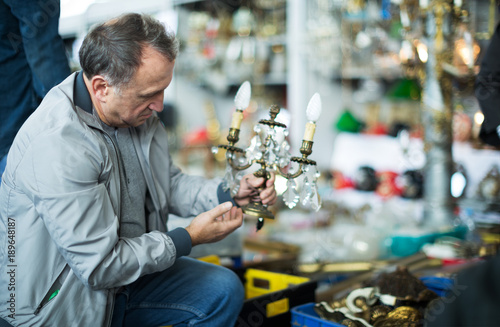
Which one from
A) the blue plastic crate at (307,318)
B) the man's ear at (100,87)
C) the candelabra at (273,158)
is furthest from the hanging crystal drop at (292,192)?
the man's ear at (100,87)

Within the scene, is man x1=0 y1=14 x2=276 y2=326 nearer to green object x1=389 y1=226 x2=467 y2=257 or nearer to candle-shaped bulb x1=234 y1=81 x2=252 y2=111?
candle-shaped bulb x1=234 y1=81 x2=252 y2=111

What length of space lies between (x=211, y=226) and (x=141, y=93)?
1.30ft

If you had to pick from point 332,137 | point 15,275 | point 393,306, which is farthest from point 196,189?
point 332,137

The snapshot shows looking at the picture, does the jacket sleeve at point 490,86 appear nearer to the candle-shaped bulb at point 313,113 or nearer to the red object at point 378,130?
the candle-shaped bulb at point 313,113

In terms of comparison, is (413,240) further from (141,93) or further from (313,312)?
(141,93)

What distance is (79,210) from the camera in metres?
1.17

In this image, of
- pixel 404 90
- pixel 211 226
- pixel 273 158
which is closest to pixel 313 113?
pixel 273 158

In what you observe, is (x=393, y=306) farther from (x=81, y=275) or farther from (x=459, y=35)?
(x=459, y=35)

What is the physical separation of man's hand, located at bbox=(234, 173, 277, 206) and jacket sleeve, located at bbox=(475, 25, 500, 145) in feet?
2.88

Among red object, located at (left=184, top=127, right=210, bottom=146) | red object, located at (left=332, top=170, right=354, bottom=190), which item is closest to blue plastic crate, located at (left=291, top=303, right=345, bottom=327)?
red object, located at (left=332, top=170, right=354, bottom=190)

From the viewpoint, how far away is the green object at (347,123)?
421 centimetres

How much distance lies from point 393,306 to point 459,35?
1.74 meters

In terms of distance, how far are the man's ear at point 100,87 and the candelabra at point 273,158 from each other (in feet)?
1.10

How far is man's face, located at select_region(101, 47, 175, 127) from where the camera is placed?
127 centimetres
